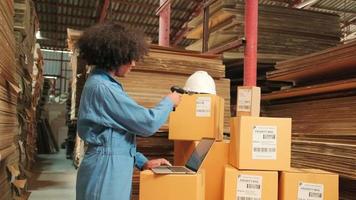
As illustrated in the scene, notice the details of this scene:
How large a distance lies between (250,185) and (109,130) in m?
0.81

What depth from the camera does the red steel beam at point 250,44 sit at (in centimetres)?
304

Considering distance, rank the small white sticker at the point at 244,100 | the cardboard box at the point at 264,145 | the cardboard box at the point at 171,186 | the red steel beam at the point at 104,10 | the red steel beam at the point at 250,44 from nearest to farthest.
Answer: the cardboard box at the point at 171,186, the cardboard box at the point at 264,145, the small white sticker at the point at 244,100, the red steel beam at the point at 250,44, the red steel beam at the point at 104,10

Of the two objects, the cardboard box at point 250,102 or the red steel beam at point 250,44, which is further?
the red steel beam at point 250,44

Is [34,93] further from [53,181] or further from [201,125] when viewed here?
[201,125]

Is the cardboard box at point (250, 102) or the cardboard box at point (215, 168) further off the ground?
the cardboard box at point (250, 102)

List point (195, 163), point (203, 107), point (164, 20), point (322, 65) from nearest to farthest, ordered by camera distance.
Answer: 1. point (195, 163)
2. point (203, 107)
3. point (322, 65)
4. point (164, 20)

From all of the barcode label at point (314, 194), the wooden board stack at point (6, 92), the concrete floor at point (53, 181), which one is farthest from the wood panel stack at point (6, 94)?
the concrete floor at point (53, 181)

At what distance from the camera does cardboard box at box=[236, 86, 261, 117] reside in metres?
2.14

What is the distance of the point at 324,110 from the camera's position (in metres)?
2.97

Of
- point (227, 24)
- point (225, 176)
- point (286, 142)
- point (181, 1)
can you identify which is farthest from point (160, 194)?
point (181, 1)

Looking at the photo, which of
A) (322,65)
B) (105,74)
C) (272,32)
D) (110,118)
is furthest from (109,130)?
(272,32)

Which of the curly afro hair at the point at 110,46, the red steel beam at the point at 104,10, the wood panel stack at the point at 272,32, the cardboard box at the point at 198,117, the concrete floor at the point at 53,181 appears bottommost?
the concrete floor at the point at 53,181

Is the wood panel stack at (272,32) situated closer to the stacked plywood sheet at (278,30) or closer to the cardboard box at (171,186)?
the stacked plywood sheet at (278,30)

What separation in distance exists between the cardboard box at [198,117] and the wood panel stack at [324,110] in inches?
26.4
